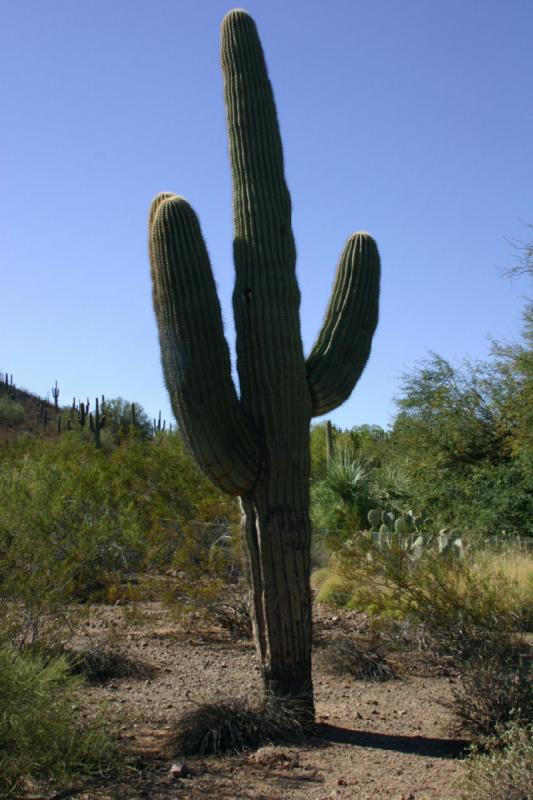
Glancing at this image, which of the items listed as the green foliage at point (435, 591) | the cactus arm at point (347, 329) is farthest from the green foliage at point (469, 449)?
the cactus arm at point (347, 329)

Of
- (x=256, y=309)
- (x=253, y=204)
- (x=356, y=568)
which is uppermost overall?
(x=253, y=204)

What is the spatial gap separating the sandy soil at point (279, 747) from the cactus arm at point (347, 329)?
8.12 feet

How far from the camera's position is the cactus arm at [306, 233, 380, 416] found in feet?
23.0

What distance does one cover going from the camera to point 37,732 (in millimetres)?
4746

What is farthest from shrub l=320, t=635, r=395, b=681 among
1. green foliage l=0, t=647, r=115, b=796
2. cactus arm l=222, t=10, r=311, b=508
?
green foliage l=0, t=647, r=115, b=796

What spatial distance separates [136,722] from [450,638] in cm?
313

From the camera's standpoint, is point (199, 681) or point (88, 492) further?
point (88, 492)

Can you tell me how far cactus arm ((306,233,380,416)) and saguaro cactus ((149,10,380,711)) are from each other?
1 centimetres

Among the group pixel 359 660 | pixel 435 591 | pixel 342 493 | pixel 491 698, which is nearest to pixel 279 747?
pixel 491 698

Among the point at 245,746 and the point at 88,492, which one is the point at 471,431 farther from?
the point at 245,746

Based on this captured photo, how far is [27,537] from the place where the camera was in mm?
8102

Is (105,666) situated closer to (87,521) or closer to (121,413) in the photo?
(87,521)

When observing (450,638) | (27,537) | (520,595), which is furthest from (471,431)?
(27,537)

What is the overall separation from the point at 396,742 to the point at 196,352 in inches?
130
